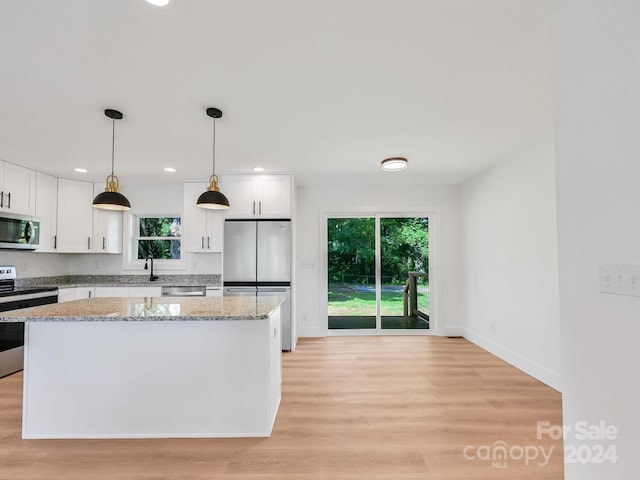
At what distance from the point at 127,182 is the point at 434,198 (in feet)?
15.2

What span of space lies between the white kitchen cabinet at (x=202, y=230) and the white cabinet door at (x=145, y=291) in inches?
26.1

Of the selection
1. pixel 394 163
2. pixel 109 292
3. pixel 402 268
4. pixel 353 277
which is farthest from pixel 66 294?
pixel 402 268

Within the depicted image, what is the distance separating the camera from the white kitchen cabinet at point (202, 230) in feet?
15.0

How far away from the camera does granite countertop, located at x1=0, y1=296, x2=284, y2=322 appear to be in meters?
1.98

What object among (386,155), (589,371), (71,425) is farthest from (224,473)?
(386,155)

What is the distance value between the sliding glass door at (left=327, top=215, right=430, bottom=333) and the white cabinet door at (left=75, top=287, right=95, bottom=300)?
332cm

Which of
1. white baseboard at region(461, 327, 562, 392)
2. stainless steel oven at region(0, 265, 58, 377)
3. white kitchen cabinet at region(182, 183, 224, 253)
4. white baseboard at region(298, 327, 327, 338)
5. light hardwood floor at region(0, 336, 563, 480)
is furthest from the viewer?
white baseboard at region(298, 327, 327, 338)

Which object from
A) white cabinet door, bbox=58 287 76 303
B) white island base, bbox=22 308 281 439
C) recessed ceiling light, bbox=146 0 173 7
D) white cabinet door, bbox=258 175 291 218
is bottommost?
white island base, bbox=22 308 281 439

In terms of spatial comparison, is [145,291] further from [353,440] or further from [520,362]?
[520,362]

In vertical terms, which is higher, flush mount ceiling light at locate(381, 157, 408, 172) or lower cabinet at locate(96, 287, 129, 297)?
flush mount ceiling light at locate(381, 157, 408, 172)

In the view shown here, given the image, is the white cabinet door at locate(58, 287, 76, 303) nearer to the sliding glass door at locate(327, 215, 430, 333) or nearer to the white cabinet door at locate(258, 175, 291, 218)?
the white cabinet door at locate(258, 175, 291, 218)

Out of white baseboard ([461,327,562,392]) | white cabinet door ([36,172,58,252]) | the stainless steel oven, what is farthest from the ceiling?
white baseboard ([461,327,562,392])

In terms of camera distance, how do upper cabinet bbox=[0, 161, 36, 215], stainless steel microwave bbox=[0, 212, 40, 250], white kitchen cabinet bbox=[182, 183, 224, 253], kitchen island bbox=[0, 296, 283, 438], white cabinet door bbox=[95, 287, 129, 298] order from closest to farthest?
1. kitchen island bbox=[0, 296, 283, 438]
2. stainless steel microwave bbox=[0, 212, 40, 250]
3. upper cabinet bbox=[0, 161, 36, 215]
4. white cabinet door bbox=[95, 287, 129, 298]
5. white kitchen cabinet bbox=[182, 183, 224, 253]

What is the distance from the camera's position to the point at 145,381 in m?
2.19
